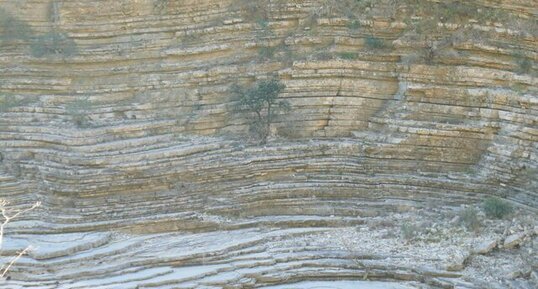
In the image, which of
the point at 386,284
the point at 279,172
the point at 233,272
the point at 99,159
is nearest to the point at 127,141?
the point at 99,159

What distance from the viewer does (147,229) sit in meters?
13.0

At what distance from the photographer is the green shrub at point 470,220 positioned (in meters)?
11.6

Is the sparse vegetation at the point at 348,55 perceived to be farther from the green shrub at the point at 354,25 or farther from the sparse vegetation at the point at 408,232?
the sparse vegetation at the point at 408,232

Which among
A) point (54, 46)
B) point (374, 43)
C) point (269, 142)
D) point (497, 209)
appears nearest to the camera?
point (497, 209)

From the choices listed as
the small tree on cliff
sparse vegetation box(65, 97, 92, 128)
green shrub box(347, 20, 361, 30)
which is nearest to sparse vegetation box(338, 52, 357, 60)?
green shrub box(347, 20, 361, 30)

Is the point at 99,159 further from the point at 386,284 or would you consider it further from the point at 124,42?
the point at 386,284

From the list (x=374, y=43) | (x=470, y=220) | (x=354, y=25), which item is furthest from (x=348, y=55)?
(x=470, y=220)

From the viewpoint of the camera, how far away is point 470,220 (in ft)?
38.3

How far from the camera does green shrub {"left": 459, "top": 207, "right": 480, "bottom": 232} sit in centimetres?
1161

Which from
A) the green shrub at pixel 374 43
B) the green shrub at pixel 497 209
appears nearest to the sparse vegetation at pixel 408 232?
the green shrub at pixel 497 209

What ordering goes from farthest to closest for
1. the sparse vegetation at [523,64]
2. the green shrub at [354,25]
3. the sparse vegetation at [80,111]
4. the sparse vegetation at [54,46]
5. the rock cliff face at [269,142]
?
the sparse vegetation at [54,46] < the sparse vegetation at [80,111] < the green shrub at [354,25] < the sparse vegetation at [523,64] < the rock cliff face at [269,142]

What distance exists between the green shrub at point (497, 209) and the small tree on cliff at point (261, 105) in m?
4.62

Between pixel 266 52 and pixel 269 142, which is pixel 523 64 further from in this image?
pixel 266 52

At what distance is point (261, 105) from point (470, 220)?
481 cm
